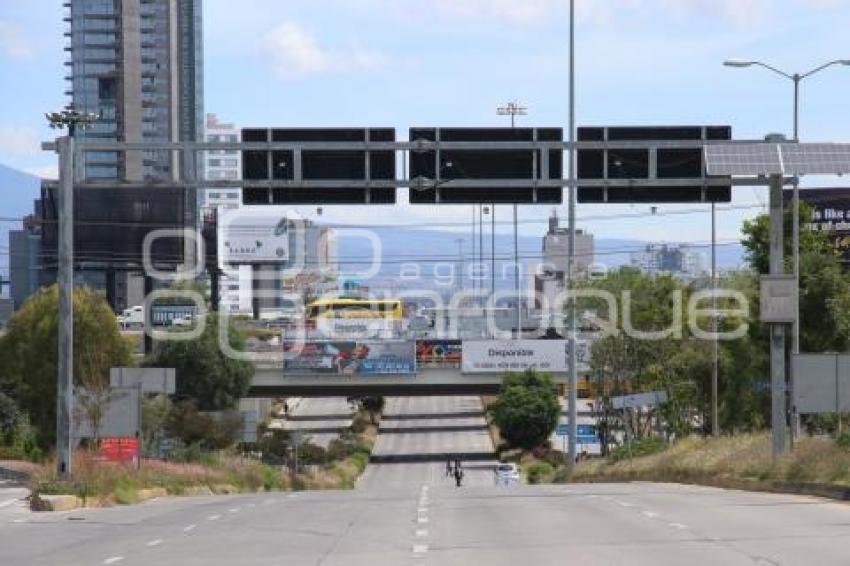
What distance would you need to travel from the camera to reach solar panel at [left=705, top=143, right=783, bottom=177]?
34.1 metres

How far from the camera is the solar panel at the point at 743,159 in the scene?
34094 mm

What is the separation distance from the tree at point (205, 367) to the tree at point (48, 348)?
61.5 ft

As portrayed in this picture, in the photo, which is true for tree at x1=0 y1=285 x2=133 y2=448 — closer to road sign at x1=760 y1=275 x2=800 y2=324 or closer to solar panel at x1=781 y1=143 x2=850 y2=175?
road sign at x1=760 y1=275 x2=800 y2=324

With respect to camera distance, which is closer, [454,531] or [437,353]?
[454,531]

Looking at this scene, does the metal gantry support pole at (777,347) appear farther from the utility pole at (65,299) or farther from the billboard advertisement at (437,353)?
the billboard advertisement at (437,353)

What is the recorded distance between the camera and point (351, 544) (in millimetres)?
20359

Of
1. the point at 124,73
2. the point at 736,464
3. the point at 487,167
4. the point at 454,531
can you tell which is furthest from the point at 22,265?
the point at 454,531

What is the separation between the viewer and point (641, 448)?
53.3 m

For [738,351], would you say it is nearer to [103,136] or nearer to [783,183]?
[783,183]

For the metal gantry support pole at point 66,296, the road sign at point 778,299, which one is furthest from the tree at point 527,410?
the metal gantry support pole at point 66,296

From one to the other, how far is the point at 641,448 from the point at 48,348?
23.1m

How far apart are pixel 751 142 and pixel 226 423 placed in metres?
37.0

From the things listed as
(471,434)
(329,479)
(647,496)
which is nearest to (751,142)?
(647,496)

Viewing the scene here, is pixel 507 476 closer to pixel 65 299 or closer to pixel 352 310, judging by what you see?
pixel 65 299
